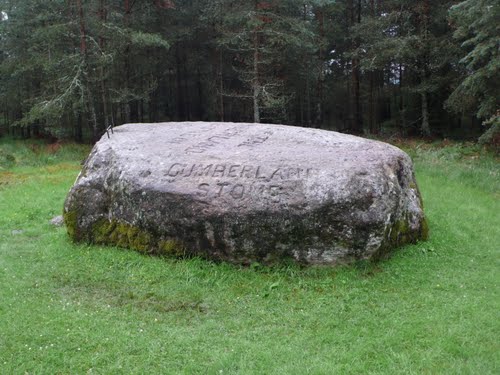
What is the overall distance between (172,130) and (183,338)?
4.68 m

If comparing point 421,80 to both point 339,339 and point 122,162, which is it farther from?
point 339,339

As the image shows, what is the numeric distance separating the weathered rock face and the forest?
7.44 meters

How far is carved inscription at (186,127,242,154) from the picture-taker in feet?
24.9

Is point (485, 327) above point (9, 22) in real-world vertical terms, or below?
below

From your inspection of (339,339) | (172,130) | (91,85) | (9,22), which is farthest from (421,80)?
(9,22)

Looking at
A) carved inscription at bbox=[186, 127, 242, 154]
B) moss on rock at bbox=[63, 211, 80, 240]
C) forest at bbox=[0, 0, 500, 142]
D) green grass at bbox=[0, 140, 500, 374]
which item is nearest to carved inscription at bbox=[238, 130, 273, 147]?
carved inscription at bbox=[186, 127, 242, 154]

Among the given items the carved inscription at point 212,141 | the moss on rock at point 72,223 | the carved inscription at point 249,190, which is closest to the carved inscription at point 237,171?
the carved inscription at point 249,190

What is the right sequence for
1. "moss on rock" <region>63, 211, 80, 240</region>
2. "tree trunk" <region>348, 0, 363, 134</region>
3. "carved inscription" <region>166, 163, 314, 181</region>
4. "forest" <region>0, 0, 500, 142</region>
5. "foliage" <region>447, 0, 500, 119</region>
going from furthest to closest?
"tree trunk" <region>348, 0, 363, 134</region>
"forest" <region>0, 0, 500, 142</region>
"foliage" <region>447, 0, 500, 119</region>
"moss on rock" <region>63, 211, 80, 240</region>
"carved inscription" <region>166, 163, 314, 181</region>

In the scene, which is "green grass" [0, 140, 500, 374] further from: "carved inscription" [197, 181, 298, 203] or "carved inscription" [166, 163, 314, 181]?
"carved inscription" [166, 163, 314, 181]

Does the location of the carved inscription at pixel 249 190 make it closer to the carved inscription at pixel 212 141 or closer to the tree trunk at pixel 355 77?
the carved inscription at pixel 212 141

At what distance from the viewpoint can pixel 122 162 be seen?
7312 mm

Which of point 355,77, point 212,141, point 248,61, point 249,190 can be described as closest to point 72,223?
point 212,141

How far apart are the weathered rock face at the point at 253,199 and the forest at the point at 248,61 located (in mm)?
7436

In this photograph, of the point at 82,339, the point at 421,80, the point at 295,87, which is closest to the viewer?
the point at 82,339
